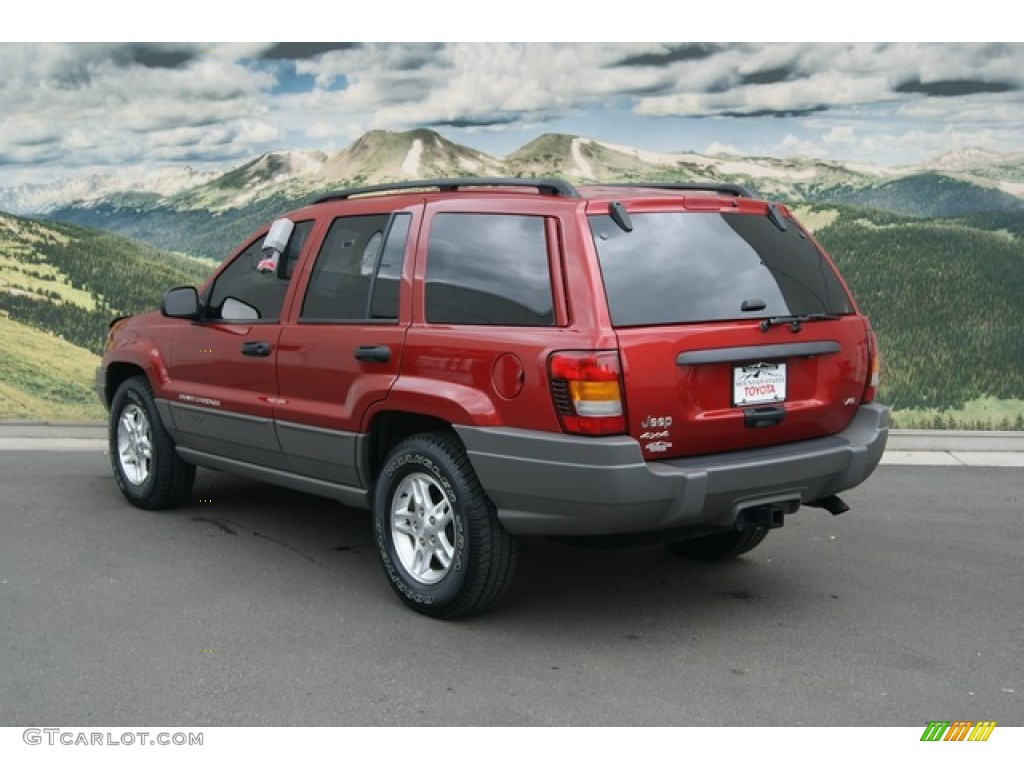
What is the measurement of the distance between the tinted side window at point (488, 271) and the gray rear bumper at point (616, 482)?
1.62 feet

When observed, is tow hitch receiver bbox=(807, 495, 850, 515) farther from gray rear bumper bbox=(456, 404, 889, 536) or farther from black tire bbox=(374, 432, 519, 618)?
black tire bbox=(374, 432, 519, 618)

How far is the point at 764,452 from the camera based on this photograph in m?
4.92

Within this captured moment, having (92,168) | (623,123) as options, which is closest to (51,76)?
(92,168)

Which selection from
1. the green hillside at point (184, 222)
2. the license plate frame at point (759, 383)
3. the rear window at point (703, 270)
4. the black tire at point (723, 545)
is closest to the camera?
the rear window at point (703, 270)

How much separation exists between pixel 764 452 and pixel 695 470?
1.47ft

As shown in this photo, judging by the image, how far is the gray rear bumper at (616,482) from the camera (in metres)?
4.50

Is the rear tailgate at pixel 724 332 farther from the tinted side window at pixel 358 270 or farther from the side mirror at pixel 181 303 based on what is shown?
the side mirror at pixel 181 303

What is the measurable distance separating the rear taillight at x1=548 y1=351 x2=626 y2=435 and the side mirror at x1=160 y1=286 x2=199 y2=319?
107 inches

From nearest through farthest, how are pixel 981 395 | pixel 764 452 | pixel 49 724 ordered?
pixel 49 724
pixel 764 452
pixel 981 395

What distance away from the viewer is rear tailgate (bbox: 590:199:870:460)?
4625 millimetres

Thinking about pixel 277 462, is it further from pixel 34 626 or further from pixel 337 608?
pixel 34 626

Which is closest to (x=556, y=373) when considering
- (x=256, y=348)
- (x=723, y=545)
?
(x=723, y=545)

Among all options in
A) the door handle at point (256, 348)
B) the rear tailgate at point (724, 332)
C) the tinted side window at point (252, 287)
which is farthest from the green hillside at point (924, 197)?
the door handle at point (256, 348)

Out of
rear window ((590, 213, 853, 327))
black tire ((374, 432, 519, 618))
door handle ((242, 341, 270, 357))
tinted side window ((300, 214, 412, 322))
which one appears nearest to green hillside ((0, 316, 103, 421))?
door handle ((242, 341, 270, 357))
